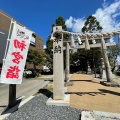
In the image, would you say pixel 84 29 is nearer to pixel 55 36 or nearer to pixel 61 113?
pixel 55 36

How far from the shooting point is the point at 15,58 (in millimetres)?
4551

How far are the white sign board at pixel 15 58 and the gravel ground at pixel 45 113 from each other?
1086 millimetres

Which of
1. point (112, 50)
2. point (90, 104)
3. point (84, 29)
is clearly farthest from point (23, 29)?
point (112, 50)

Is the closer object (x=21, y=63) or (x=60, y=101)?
(x=21, y=63)

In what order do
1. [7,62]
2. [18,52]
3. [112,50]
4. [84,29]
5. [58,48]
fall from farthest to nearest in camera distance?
1. [112,50]
2. [84,29]
3. [58,48]
4. [18,52]
5. [7,62]

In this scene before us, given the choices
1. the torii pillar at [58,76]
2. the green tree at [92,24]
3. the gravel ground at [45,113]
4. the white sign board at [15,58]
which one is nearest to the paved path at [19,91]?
the gravel ground at [45,113]

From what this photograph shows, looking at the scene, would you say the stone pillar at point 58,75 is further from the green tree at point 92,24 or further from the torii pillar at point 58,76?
the green tree at point 92,24

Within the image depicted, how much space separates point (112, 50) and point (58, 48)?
37225mm

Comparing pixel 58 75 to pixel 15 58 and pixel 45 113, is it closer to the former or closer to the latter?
pixel 45 113

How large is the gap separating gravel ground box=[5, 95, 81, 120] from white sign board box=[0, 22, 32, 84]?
109cm

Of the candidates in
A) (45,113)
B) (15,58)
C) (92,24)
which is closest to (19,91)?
(45,113)

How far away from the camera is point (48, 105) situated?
5465mm

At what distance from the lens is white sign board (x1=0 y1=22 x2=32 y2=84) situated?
432cm

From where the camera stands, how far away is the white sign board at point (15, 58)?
4320mm
